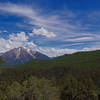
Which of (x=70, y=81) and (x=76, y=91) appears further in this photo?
(x=70, y=81)

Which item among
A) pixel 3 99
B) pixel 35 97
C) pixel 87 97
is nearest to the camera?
pixel 3 99

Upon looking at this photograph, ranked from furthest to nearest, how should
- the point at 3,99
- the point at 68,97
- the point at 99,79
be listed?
the point at 99,79
the point at 68,97
the point at 3,99

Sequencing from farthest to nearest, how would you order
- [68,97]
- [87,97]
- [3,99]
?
[68,97]
[87,97]
[3,99]

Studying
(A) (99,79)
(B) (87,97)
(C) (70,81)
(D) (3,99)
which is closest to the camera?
(D) (3,99)

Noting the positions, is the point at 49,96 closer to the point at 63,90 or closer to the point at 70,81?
the point at 63,90

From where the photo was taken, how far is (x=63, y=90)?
100500 millimetres

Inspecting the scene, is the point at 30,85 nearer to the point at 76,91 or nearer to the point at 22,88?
the point at 22,88

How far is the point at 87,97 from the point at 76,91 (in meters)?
7.56

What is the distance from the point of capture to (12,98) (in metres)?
76.8

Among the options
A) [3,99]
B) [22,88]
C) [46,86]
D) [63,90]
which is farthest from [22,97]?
[63,90]

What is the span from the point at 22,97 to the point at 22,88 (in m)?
4.85

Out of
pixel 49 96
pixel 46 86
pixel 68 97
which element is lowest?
pixel 68 97

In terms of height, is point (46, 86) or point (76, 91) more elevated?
point (46, 86)

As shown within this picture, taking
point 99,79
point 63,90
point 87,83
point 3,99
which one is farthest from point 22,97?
point 99,79
